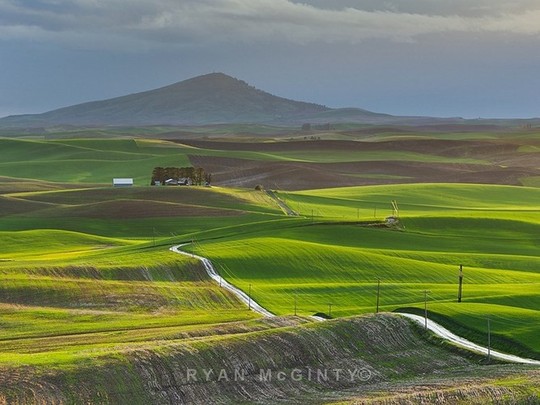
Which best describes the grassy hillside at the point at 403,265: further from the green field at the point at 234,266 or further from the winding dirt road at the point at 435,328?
the winding dirt road at the point at 435,328

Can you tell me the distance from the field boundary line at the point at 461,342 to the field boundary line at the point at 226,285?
9.03 m

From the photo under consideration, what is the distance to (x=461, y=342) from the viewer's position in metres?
47.0

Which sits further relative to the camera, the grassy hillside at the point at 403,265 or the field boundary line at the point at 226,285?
the grassy hillside at the point at 403,265

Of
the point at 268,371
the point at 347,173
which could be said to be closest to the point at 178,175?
the point at 347,173

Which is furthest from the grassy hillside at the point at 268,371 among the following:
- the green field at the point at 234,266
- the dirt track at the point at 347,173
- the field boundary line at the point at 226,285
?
the dirt track at the point at 347,173

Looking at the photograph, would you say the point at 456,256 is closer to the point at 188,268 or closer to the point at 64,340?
the point at 188,268

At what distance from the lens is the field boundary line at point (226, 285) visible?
57.5 m

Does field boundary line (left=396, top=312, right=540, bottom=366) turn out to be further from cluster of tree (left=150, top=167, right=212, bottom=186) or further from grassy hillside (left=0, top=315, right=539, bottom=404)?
cluster of tree (left=150, top=167, right=212, bottom=186)

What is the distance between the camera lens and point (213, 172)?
553 feet

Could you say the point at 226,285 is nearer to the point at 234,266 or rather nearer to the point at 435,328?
the point at 234,266

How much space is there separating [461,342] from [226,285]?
74.0 feet

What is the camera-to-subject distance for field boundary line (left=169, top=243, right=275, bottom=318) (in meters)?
57.5

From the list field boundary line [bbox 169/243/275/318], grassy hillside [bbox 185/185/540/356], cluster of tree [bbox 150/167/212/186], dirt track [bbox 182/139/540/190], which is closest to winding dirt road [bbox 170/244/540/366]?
field boundary line [bbox 169/243/275/318]

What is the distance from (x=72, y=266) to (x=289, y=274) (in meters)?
17.5
